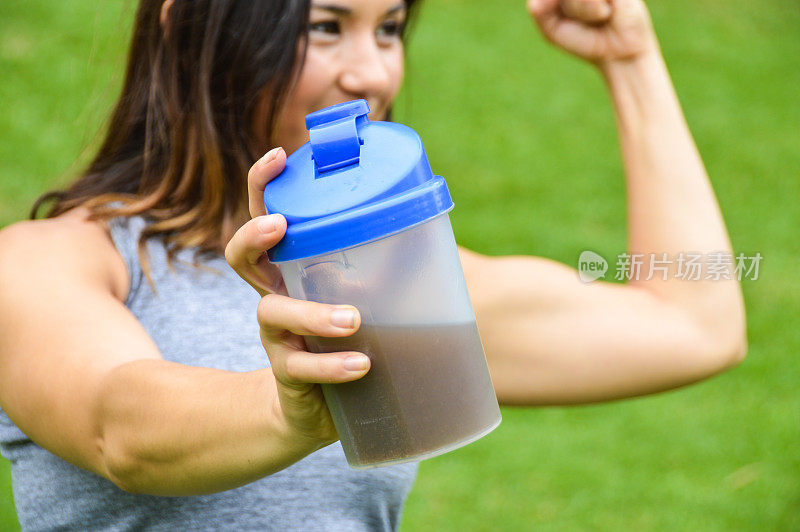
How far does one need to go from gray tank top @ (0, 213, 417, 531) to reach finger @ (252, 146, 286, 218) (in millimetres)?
518

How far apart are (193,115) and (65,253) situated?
45 centimetres

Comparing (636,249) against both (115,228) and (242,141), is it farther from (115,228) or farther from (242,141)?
(115,228)

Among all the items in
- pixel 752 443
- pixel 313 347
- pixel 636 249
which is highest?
pixel 313 347

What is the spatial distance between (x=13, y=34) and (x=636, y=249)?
496 centimetres

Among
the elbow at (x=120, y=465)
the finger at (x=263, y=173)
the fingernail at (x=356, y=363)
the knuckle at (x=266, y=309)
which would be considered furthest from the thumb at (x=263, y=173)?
the elbow at (x=120, y=465)

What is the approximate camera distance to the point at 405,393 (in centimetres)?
119

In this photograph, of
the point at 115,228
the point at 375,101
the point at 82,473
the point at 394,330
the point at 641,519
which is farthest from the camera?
the point at 641,519

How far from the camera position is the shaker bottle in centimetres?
113

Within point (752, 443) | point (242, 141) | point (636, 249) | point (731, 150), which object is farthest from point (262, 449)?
point (731, 150)

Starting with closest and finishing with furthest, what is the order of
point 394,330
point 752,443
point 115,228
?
point 394,330 → point 115,228 → point 752,443

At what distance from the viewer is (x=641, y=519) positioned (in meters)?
3.72

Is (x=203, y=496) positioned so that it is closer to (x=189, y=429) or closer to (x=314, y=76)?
(x=189, y=429)
